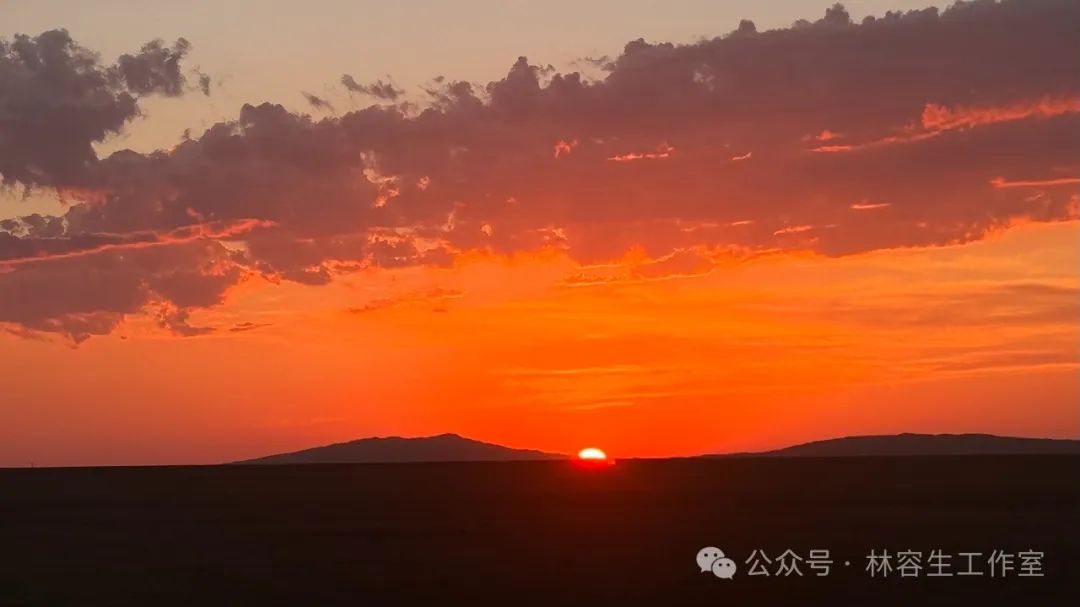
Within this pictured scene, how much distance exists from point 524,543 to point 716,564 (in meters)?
9.00

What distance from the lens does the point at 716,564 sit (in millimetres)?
35406

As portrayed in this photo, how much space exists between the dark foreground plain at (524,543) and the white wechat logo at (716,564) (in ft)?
0.97

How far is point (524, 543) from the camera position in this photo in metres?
42.8

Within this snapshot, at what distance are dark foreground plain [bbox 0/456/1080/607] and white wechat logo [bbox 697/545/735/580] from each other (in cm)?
29

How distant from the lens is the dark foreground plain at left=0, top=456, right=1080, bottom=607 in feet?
107

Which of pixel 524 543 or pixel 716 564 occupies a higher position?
pixel 524 543

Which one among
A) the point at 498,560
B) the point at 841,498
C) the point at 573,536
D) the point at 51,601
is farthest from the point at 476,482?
the point at 51,601

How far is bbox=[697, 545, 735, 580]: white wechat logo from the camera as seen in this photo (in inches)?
1355

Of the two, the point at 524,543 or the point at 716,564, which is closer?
the point at 716,564

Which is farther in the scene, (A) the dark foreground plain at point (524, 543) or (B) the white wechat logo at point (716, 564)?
(B) the white wechat logo at point (716, 564)

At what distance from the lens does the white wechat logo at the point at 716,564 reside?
34406 mm

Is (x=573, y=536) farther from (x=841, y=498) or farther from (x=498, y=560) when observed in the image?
(x=841, y=498)

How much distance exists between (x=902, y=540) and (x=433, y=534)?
1590 cm

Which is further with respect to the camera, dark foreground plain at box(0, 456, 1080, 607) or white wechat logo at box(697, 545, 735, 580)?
white wechat logo at box(697, 545, 735, 580)
